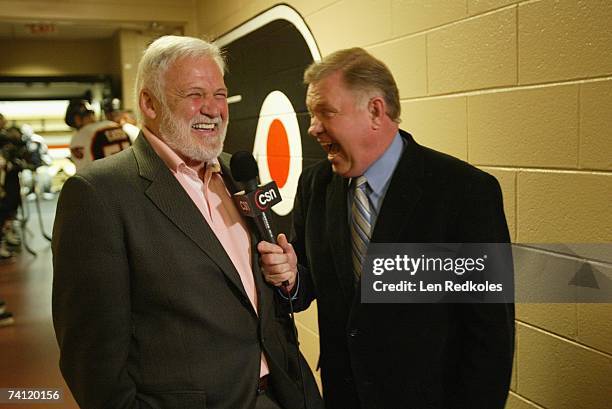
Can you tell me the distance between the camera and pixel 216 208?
1.32m

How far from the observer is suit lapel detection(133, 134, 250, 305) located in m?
1.19

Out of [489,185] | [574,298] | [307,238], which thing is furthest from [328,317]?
[574,298]

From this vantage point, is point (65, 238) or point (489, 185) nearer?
point (65, 238)

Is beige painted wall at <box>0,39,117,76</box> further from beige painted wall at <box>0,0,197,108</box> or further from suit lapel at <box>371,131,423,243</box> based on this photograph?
suit lapel at <box>371,131,423,243</box>

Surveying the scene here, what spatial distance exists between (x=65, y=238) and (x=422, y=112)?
1261 mm

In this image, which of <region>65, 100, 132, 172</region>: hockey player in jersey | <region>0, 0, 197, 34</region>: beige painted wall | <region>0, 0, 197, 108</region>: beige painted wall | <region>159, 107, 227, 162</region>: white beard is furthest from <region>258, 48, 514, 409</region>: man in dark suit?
<region>65, 100, 132, 172</region>: hockey player in jersey

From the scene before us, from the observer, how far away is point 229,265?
1210mm

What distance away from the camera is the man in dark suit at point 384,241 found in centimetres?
123

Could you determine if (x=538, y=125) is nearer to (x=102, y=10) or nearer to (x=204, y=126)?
(x=204, y=126)

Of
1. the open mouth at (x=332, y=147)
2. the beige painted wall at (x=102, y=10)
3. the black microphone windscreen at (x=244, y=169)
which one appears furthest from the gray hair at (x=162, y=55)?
the beige painted wall at (x=102, y=10)

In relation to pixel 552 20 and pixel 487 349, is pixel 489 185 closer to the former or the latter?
pixel 487 349

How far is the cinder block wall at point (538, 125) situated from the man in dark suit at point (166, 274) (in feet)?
2.34

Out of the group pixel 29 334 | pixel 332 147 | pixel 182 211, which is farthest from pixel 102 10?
pixel 182 211

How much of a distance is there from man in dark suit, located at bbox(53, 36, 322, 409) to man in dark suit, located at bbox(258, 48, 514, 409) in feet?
0.45
